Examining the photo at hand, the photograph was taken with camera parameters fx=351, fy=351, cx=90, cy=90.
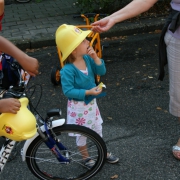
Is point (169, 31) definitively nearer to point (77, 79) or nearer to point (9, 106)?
point (77, 79)

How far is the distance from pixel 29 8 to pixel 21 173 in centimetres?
650

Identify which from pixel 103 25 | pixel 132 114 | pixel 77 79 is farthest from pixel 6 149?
pixel 132 114

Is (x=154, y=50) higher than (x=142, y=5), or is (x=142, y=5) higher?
(x=142, y=5)

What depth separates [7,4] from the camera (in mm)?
9688

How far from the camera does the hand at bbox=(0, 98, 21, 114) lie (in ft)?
7.81

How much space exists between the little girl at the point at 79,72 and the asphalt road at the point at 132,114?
0.65 m

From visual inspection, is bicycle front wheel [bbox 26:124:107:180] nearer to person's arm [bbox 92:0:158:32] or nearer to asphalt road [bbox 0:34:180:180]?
asphalt road [bbox 0:34:180:180]

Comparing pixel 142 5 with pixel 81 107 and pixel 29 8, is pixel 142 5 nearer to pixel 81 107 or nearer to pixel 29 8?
pixel 81 107

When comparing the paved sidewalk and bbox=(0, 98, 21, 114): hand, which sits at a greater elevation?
bbox=(0, 98, 21, 114): hand

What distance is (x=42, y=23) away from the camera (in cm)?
782

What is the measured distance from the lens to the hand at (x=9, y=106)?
2381mm

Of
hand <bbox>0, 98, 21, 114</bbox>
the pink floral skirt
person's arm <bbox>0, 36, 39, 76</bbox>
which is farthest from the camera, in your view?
the pink floral skirt

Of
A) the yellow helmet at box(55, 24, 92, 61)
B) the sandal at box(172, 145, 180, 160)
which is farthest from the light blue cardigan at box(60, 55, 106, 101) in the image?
the sandal at box(172, 145, 180, 160)

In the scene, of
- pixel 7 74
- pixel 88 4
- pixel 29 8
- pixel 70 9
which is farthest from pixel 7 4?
pixel 7 74
